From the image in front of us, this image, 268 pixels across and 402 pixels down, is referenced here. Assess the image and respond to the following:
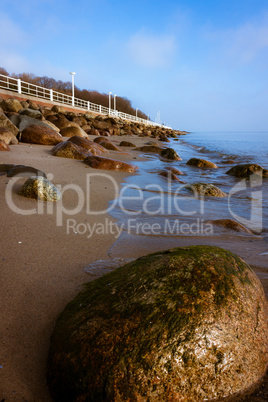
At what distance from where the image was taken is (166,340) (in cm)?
123

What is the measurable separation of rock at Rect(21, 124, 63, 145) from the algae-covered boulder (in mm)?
7599

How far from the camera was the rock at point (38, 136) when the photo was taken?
321 inches

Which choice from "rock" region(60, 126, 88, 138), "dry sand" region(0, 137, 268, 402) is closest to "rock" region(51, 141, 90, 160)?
"dry sand" region(0, 137, 268, 402)

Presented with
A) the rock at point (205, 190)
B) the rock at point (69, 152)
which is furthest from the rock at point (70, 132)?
the rock at point (205, 190)

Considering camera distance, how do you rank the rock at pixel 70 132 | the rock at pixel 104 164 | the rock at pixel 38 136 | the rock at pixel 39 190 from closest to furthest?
the rock at pixel 39 190
the rock at pixel 104 164
the rock at pixel 38 136
the rock at pixel 70 132

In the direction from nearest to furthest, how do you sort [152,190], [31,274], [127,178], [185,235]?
[31,274]
[185,235]
[152,190]
[127,178]

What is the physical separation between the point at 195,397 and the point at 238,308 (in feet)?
1.50

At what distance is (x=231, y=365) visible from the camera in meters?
1.26

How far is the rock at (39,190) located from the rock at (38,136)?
507cm

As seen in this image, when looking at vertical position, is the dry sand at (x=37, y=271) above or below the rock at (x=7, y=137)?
below

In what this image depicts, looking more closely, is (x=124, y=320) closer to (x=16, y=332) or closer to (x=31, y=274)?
(x=16, y=332)

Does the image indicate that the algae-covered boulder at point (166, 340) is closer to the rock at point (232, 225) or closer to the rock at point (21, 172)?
the rock at point (232, 225)

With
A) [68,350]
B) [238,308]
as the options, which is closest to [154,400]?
[68,350]

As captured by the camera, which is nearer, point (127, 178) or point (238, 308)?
point (238, 308)
